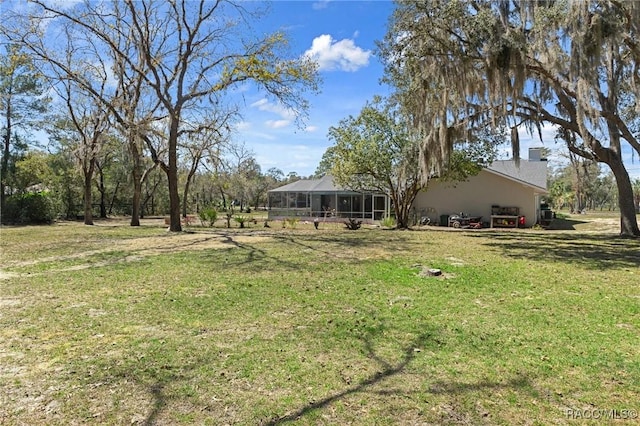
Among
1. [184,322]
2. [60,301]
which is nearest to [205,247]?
[60,301]

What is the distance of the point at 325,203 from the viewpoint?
28.8m

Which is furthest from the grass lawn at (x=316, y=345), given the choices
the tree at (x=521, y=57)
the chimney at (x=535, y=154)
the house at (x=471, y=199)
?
the chimney at (x=535, y=154)

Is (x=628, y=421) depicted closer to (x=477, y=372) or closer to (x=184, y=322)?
(x=477, y=372)

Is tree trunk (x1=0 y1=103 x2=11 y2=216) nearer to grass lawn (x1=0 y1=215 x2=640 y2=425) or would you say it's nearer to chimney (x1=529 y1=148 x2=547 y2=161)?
grass lawn (x1=0 y1=215 x2=640 y2=425)

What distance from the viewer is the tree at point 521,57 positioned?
10.2 m

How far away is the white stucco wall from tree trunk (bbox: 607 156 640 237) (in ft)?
22.8

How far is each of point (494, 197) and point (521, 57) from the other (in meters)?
13.2

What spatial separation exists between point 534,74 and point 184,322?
12852 millimetres

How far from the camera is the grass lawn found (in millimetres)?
2676

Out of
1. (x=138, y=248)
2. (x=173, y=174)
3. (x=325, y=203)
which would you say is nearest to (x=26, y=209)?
(x=173, y=174)

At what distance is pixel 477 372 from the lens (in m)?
3.21

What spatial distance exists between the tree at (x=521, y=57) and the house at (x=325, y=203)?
13.3 m

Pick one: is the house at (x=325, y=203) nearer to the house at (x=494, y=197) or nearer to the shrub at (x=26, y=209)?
the house at (x=494, y=197)

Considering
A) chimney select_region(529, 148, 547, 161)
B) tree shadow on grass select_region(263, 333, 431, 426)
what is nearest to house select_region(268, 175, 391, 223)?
chimney select_region(529, 148, 547, 161)
